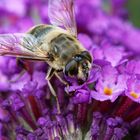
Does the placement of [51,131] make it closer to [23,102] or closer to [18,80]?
[23,102]

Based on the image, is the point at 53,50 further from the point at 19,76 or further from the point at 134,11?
the point at 134,11

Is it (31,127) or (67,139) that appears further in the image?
(31,127)

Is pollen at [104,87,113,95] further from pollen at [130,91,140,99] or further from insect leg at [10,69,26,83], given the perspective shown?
insect leg at [10,69,26,83]

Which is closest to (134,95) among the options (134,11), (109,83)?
(109,83)

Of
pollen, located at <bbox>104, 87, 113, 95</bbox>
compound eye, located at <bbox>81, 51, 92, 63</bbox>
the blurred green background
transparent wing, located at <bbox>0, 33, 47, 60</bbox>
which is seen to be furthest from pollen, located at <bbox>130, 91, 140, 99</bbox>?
the blurred green background

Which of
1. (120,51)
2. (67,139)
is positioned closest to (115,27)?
(120,51)

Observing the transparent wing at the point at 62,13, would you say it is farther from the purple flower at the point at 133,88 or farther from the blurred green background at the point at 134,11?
the blurred green background at the point at 134,11

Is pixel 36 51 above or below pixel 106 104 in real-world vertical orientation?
above
